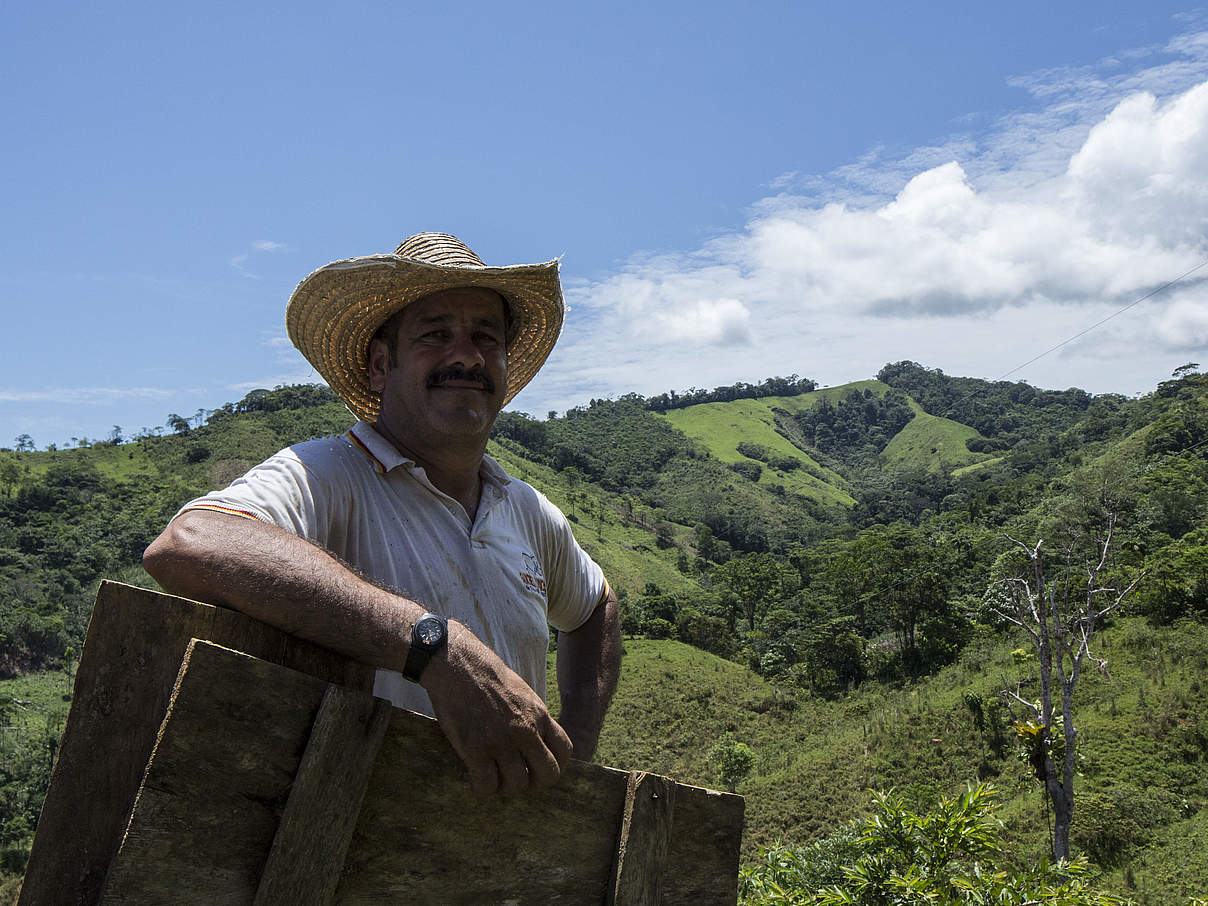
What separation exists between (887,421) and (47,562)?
11292 centimetres

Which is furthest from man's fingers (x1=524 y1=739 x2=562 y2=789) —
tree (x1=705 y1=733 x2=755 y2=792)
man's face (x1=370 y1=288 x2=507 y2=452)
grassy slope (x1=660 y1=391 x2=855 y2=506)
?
grassy slope (x1=660 y1=391 x2=855 y2=506)

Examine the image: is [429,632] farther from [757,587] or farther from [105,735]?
[757,587]

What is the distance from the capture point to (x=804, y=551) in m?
59.0

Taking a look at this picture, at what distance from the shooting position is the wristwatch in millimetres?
1182

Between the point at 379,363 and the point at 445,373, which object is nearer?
the point at 445,373

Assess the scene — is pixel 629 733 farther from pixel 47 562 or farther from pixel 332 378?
pixel 47 562

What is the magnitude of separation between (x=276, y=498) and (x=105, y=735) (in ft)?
1.66

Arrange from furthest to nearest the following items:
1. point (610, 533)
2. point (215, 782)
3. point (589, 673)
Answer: point (610, 533) < point (589, 673) < point (215, 782)

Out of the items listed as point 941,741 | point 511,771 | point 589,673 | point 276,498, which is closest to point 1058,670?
point 941,741

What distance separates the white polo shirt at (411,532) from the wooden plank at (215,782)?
397mm

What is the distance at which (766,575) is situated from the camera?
5153 centimetres

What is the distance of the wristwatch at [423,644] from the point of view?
118 cm

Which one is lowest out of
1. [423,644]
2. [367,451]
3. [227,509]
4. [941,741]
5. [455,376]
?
[941,741]

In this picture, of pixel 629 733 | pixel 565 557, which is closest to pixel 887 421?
pixel 629 733
